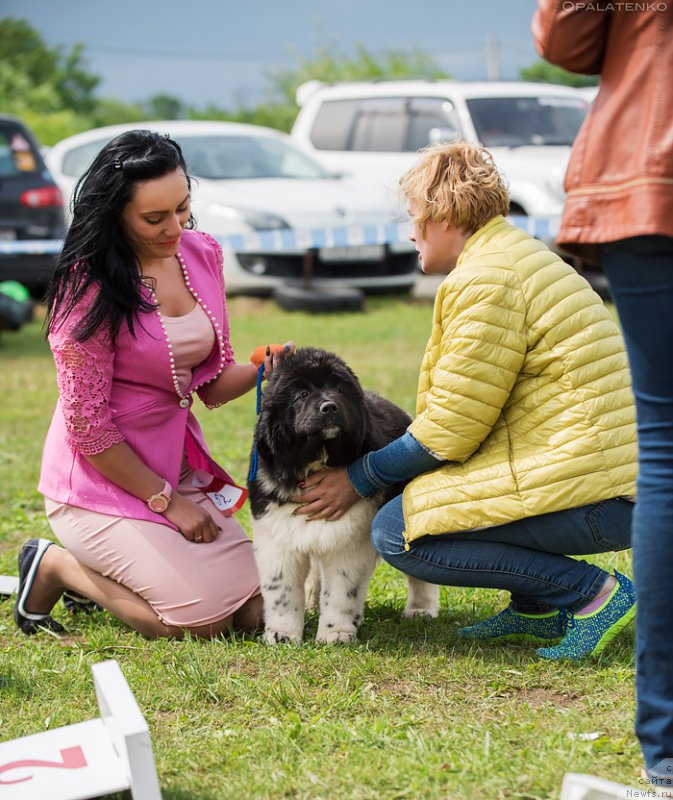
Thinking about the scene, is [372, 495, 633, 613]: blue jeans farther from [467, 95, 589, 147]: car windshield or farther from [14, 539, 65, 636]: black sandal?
[467, 95, 589, 147]: car windshield

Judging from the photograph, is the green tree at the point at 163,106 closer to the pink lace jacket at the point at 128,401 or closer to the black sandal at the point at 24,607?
the pink lace jacket at the point at 128,401

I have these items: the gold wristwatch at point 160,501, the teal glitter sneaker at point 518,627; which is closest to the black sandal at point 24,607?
the gold wristwatch at point 160,501

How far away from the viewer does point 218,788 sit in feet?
8.22

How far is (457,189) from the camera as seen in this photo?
3.14 metres

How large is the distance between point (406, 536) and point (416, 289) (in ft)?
32.6

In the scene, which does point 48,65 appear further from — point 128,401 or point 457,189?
point 457,189

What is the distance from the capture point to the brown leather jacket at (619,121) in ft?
6.65

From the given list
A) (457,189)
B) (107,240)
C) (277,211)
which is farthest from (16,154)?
(457,189)

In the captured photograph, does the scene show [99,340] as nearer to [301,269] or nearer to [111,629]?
[111,629]

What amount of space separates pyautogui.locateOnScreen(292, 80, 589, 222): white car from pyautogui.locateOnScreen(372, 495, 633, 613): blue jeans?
26.1ft

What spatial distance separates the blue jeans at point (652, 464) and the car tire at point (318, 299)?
9.14 meters

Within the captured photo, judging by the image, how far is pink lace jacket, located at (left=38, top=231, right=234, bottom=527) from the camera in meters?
3.51

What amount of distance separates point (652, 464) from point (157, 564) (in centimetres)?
195

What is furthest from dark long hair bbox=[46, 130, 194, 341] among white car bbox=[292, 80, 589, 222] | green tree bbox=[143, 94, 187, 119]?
green tree bbox=[143, 94, 187, 119]
